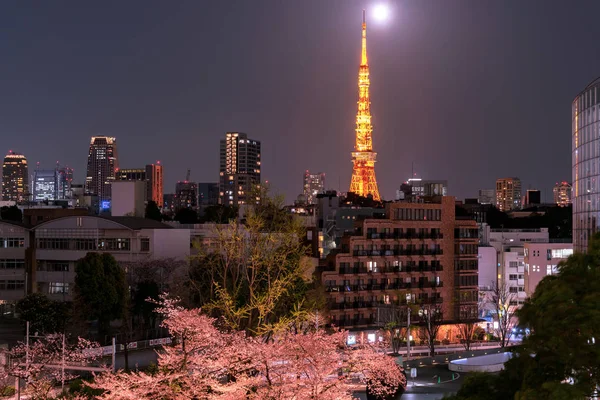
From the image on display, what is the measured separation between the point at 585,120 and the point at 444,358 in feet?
53.1

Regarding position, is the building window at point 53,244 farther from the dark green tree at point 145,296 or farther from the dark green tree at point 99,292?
the dark green tree at point 99,292

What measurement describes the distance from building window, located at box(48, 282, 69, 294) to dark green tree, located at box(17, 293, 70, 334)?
12.5 m

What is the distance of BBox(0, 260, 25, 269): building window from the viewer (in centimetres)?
5419

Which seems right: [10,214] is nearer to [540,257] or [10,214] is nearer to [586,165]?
[540,257]

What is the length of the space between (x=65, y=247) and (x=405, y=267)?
24667 mm

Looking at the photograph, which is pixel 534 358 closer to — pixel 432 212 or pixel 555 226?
pixel 432 212

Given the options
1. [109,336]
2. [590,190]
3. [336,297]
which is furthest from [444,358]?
[109,336]

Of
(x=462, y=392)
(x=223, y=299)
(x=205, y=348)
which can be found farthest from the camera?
(x=223, y=299)

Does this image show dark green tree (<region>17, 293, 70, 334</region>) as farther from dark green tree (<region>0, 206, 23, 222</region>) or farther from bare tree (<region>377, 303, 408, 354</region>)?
dark green tree (<region>0, 206, 23, 222</region>)

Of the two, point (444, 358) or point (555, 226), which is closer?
point (444, 358)

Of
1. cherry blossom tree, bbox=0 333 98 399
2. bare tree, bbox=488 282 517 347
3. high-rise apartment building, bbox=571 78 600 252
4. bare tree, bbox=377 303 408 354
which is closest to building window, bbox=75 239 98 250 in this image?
cherry blossom tree, bbox=0 333 98 399

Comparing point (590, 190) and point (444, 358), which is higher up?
point (590, 190)

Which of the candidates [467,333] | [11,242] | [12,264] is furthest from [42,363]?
[467,333]

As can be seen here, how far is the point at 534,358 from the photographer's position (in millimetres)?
14414
